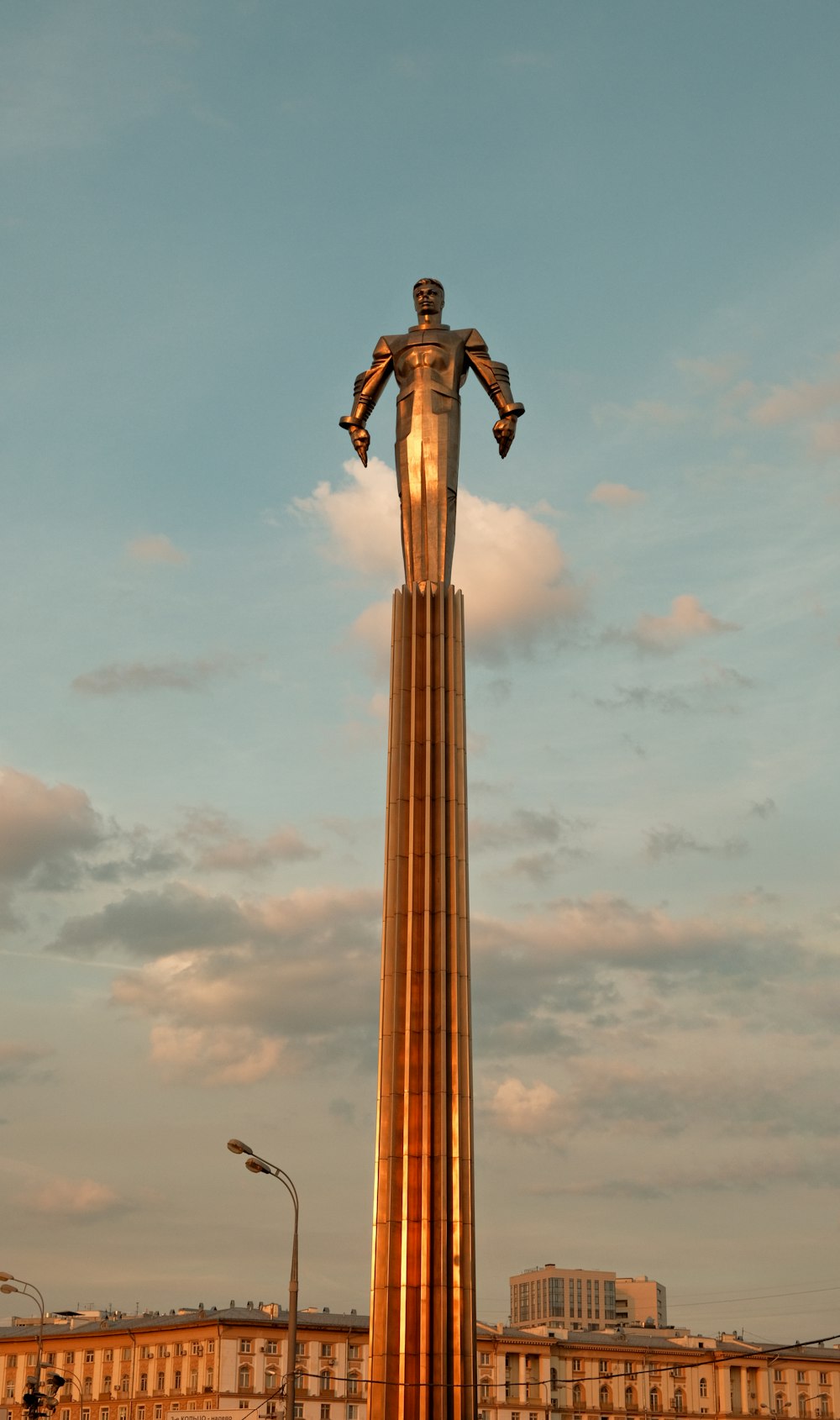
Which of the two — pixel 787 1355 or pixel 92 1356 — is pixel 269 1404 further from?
pixel 787 1355

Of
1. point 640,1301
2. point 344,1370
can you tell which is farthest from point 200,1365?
point 640,1301

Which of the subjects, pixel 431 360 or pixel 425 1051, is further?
pixel 431 360

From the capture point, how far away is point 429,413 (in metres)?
37.9

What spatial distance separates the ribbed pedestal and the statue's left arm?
3855 mm

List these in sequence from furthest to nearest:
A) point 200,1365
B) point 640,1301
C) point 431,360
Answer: point 640,1301, point 200,1365, point 431,360

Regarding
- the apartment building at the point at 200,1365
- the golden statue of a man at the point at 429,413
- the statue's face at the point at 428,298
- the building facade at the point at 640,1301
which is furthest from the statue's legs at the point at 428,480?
the building facade at the point at 640,1301

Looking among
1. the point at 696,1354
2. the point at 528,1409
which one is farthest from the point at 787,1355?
the point at 528,1409

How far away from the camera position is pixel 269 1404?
310 feet

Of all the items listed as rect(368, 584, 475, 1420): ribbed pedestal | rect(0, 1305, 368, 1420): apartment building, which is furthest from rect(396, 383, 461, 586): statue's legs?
rect(0, 1305, 368, 1420): apartment building

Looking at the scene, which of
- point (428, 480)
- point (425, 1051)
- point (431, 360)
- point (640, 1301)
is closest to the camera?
point (425, 1051)

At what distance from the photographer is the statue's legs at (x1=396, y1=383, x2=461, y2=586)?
37406 mm

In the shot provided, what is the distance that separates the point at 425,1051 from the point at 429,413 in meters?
13.5

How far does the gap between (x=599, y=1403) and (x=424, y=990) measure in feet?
305

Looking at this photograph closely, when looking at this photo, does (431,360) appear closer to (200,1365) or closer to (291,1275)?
(291,1275)
